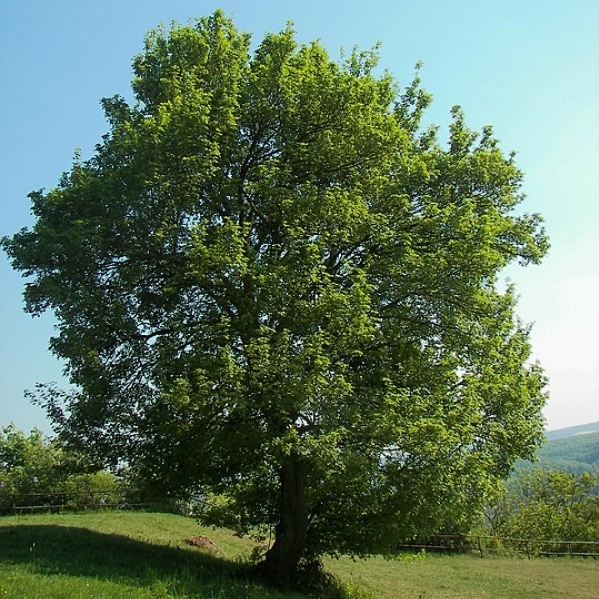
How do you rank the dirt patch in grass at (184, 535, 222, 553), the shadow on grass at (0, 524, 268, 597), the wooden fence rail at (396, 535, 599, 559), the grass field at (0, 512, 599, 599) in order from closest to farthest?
the grass field at (0, 512, 599, 599) → the shadow on grass at (0, 524, 268, 597) → the dirt patch in grass at (184, 535, 222, 553) → the wooden fence rail at (396, 535, 599, 559)

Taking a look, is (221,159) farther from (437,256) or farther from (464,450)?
(464,450)

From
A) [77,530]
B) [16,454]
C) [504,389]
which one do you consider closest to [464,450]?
[504,389]

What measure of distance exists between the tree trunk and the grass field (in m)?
1.03

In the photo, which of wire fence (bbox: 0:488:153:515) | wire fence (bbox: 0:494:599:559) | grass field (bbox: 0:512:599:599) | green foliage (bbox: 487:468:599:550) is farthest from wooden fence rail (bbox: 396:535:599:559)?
wire fence (bbox: 0:488:153:515)

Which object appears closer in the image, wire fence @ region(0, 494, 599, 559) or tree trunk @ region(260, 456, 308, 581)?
tree trunk @ region(260, 456, 308, 581)

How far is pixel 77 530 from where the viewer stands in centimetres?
1850

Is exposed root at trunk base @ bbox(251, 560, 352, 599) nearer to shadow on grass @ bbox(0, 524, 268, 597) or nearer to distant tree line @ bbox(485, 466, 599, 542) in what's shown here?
shadow on grass @ bbox(0, 524, 268, 597)

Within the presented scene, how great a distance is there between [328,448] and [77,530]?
11.8 metres

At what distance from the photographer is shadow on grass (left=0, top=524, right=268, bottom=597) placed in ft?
37.9

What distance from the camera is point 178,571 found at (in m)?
13.1

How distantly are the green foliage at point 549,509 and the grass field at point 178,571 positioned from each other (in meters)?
9.10

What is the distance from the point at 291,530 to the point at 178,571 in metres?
3.14

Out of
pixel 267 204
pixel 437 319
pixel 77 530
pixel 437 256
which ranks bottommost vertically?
pixel 77 530

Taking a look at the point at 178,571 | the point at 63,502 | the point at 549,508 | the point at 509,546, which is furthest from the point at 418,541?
the point at 178,571
